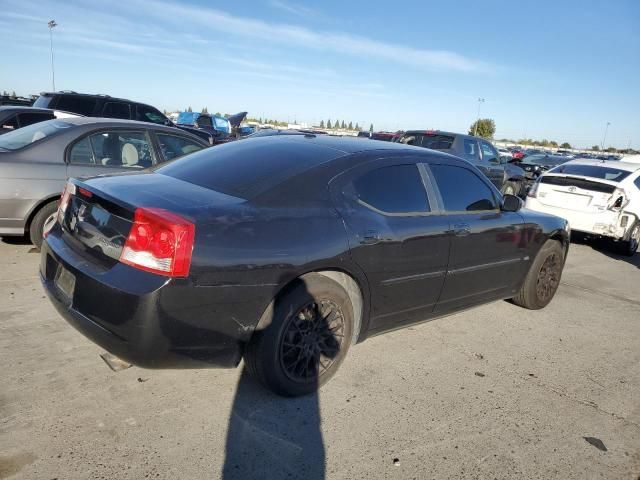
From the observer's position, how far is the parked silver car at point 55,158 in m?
4.94

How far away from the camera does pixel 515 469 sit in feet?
8.72

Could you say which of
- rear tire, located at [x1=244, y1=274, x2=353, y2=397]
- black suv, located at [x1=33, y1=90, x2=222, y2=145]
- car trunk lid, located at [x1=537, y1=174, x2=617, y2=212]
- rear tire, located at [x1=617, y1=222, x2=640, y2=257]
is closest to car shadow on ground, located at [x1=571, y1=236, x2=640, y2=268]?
rear tire, located at [x1=617, y1=222, x2=640, y2=257]

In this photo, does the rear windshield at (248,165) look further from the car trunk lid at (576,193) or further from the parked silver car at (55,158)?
the car trunk lid at (576,193)

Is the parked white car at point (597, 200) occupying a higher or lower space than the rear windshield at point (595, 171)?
lower

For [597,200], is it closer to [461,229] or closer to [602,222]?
[602,222]

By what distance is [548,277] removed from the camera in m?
5.23

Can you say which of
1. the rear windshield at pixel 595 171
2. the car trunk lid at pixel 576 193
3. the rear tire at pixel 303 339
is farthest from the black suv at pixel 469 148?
the rear tire at pixel 303 339

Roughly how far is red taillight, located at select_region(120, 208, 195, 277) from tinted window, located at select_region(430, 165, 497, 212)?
7.06 feet

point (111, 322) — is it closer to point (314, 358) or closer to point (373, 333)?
point (314, 358)

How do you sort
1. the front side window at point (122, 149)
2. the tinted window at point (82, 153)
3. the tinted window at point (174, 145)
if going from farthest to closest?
the tinted window at point (174, 145) < the front side window at point (122, 149) < the tinted window at point (82, 153)

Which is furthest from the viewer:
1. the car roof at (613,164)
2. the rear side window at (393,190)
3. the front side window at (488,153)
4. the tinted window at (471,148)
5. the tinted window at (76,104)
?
the front side window at (488,153)

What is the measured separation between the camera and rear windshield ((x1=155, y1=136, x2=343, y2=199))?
3.12m

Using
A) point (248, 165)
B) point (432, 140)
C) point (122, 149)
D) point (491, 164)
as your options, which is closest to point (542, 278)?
point (248, 165)

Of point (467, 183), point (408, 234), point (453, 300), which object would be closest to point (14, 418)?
point (408, 234)
